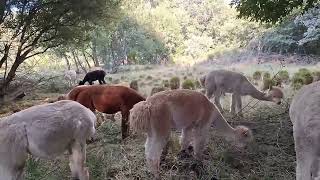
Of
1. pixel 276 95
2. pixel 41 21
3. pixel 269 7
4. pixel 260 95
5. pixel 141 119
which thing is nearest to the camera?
pixel 141 119

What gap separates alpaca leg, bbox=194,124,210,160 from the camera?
5.64 m

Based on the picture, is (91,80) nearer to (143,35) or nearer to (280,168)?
(280,168)

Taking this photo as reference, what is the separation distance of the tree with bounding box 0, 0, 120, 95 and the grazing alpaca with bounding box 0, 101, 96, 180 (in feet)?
34.7

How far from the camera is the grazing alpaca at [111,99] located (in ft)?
23.7

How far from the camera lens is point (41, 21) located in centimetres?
1556

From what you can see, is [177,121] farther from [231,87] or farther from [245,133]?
[231,87]

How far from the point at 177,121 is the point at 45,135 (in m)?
1.92

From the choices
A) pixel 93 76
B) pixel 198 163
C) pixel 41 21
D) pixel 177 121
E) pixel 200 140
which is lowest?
pixel 198 163

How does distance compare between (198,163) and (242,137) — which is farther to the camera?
(242,137)

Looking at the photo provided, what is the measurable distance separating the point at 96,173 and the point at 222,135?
1983mm

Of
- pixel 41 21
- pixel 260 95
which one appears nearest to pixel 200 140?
pixel 260 95

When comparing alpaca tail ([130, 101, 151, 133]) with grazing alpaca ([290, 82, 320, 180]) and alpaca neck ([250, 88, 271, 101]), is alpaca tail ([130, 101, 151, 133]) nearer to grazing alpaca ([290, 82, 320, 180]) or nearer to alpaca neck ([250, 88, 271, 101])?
grazing alpaca ([290, 82, 320, 180])

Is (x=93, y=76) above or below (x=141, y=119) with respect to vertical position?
below

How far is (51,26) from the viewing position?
15781 mm
